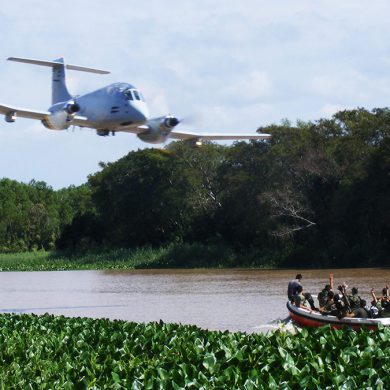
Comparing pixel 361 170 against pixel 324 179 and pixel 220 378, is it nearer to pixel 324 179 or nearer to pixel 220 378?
pixel 324 179

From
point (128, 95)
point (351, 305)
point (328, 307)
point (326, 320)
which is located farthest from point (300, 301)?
point (128, 95)

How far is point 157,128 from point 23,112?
5.35 meters

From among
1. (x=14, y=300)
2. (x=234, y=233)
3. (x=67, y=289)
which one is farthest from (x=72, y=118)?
(x=234, y=233)

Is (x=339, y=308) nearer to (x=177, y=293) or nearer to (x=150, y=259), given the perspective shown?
(x=177, y=293)

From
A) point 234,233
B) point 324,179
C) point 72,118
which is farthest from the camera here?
point 234,233

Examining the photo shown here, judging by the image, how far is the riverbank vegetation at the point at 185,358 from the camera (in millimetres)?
13141

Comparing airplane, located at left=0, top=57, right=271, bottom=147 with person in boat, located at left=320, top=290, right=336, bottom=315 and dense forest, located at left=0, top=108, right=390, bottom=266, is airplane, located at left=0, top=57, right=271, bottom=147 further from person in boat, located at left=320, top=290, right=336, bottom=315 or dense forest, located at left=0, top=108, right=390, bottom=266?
dense forest, located at left=0, top=108, right=390, bottom=266

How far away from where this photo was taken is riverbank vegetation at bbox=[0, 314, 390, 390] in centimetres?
1314

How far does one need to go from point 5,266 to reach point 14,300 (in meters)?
38.1

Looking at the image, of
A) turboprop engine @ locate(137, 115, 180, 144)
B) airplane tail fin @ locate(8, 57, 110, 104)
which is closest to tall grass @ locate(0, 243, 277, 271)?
airplane tail fin @ locate(8, 57, 110, 104)

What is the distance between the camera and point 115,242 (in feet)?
314

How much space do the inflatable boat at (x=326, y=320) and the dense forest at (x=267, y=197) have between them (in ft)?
135

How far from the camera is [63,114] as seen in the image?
1559 inches

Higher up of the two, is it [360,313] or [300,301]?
[300,301]
